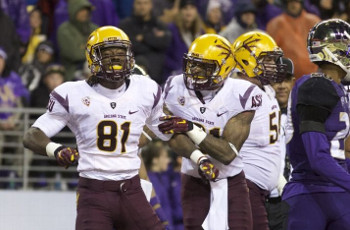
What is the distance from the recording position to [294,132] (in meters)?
4.79

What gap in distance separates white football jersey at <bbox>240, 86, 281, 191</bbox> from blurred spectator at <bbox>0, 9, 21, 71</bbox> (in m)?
4.06

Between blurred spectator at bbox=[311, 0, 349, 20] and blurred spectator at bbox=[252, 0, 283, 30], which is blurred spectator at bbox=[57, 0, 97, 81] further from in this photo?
blurred spectator at bbox=[311, 0, 349, 20]

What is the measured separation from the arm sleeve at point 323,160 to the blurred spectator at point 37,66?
5.22 metres

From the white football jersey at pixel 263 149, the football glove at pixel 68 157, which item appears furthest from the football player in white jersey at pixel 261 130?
the football glove at pixel 68 157

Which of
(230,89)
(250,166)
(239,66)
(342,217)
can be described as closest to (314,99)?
(342,217)

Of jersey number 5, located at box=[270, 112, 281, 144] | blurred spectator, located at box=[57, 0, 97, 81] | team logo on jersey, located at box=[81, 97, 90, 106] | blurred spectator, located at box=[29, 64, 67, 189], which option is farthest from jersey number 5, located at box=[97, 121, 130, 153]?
blurred spectator, located at box=[57, 0, 97, 81]

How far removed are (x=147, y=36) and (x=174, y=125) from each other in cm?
453

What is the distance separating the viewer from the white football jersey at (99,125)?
4.90 m

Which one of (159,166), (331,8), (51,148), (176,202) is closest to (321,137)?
(51,148)

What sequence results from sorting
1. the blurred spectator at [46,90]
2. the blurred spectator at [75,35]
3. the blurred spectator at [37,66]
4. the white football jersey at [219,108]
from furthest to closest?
1. the blurred spectator at [75,35]
2. the blurred spectator at [37,66]
3. the blurred spectator at [46,90]
4. the white football jersey at [219,108]

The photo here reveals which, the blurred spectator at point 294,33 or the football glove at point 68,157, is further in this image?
the blurred spectator at point 294,33

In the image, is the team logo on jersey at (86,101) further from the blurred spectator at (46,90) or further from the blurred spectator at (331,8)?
the blurred spectator at (331,8)

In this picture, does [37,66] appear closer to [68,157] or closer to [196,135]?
[196,135]

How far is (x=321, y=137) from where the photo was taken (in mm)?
4527
